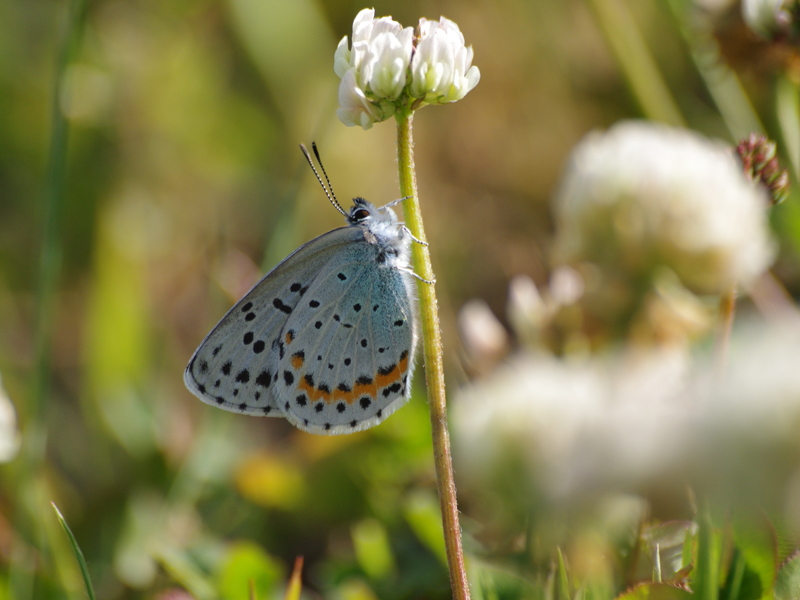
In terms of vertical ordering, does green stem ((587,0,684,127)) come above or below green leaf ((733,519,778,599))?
above

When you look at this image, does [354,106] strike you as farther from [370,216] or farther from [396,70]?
[370,216]

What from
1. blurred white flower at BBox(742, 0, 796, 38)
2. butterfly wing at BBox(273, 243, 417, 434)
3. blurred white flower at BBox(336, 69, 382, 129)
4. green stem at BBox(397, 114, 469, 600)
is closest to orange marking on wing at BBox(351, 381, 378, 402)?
butterfly wing at BBox(273, 243, 417, 434)

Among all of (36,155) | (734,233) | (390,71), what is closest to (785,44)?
(734,233)

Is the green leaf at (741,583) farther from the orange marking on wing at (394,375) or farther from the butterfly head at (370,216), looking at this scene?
the butterfly head at (370,216)

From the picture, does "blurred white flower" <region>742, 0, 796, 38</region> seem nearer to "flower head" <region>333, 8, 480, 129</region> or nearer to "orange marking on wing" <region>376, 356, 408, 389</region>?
"flower head" <region>333, 8, 480, 129</region>

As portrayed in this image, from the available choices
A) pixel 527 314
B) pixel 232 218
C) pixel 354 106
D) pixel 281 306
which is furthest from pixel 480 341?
pixel 232 218

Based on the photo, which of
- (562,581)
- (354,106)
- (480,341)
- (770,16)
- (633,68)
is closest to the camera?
(562,581)
